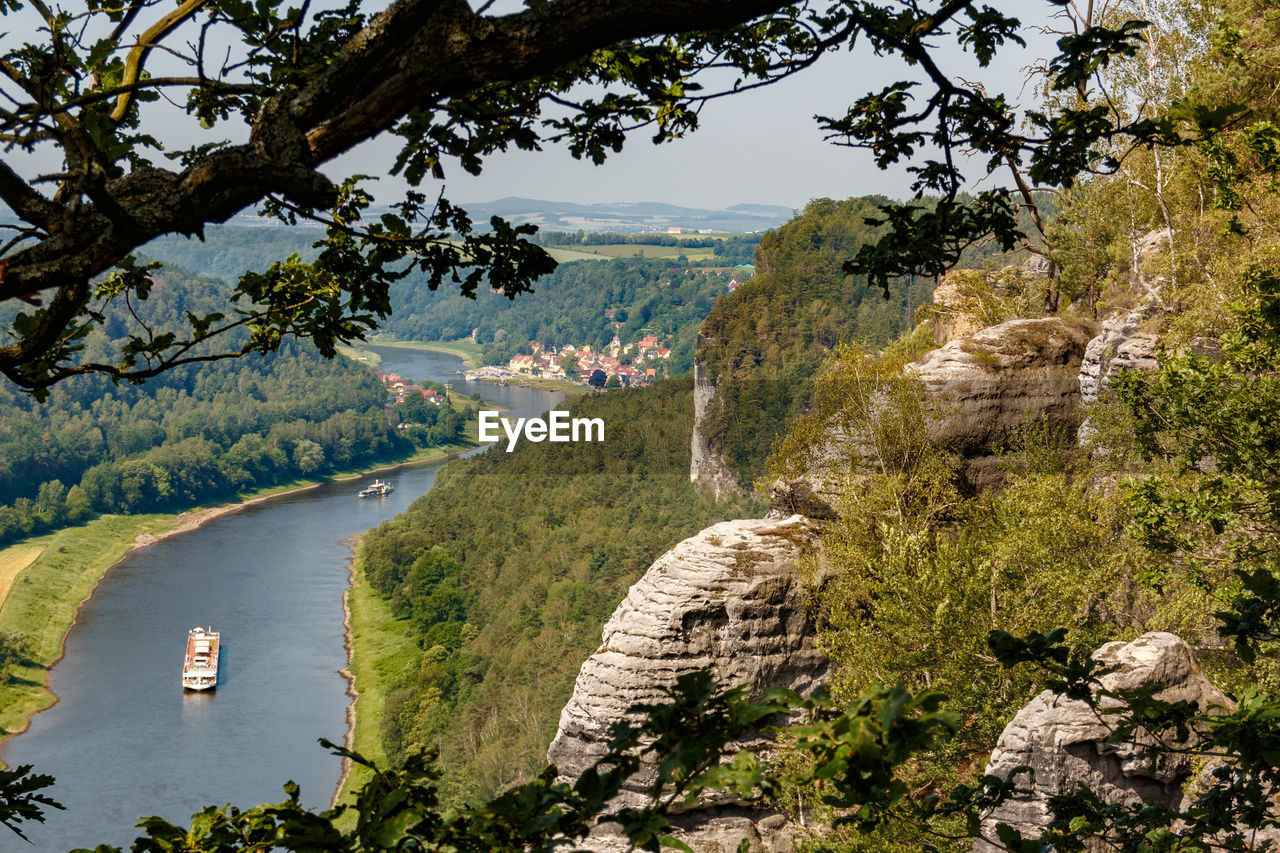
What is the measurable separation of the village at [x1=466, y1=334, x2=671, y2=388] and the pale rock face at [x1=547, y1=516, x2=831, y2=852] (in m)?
94.7

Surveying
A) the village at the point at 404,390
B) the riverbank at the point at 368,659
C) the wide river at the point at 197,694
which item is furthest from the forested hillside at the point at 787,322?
the village at the point at 404,390

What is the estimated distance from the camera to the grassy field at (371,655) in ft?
155

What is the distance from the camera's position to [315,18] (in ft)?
15.6

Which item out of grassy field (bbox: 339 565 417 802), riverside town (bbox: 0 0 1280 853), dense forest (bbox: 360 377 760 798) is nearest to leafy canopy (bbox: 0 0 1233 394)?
riverside town (bbox: 0 0 1280 853)

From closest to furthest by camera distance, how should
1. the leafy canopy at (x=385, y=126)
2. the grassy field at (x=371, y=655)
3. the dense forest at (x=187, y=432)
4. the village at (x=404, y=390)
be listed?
1. the leafy canopy at (x=385, y=126)
2. the grassy field at (x=371, y=655)
3. the dense forest at (x=187, y=432)
4. the village at (x=404, y=390)

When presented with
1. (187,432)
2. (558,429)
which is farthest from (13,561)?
(558,429)

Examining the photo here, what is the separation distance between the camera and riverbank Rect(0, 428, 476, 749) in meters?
52.8

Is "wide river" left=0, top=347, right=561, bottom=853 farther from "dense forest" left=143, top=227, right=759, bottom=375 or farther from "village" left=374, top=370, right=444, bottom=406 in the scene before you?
"dense forest" left=143, top=227, right=759, bottom=375

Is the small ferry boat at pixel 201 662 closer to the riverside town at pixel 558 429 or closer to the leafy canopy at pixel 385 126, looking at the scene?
the riverside town at pixel 558 429

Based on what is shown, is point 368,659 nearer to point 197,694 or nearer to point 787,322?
point 197,694

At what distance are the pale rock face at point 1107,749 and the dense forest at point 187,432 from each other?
87.4m

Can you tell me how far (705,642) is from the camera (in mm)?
14703

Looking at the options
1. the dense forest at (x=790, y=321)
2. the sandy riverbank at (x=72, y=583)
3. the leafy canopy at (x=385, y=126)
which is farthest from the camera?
the dense forest at (x=790, y=321)

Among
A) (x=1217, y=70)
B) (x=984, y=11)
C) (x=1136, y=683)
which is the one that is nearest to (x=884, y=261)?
(x=984, y=11)
